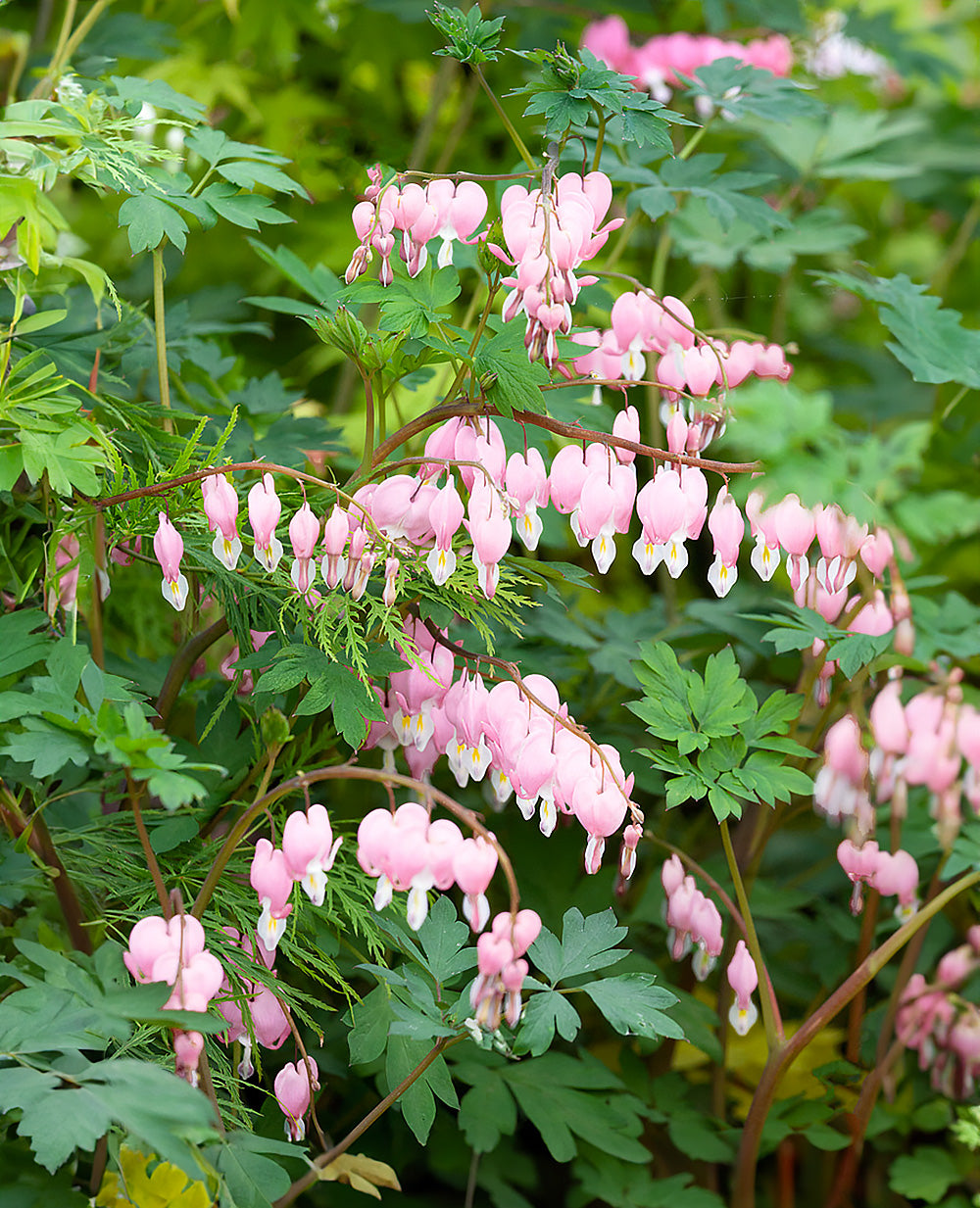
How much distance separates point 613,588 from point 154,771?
163cm

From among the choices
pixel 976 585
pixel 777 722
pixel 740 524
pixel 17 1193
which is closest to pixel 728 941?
pixel 777 722

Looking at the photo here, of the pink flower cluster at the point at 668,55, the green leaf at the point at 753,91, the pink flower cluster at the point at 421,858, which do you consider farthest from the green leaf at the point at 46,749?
the pink flower cluster at the point at 668,55

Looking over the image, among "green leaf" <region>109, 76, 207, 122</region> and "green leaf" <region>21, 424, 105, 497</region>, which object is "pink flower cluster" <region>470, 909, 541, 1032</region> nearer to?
"green leaf" <region>21, 424, 105, 497</region>

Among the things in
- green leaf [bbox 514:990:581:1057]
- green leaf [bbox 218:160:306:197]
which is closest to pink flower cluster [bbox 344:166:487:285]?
green leaf [bbox 218:160:306:197]

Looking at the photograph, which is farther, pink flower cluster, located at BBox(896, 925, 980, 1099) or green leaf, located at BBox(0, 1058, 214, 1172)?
pink flower cluster, located at BBox(896, 925, 980, 1099)

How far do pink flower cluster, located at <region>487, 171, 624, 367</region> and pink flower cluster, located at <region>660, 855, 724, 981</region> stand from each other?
52cm

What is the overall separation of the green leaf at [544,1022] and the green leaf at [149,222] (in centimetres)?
75

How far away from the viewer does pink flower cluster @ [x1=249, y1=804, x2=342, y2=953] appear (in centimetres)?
81

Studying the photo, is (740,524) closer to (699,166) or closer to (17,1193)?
(699,166)

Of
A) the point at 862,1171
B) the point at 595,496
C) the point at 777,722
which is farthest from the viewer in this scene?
the point at 862,1171

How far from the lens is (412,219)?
37.5 inches

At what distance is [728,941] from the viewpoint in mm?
1359

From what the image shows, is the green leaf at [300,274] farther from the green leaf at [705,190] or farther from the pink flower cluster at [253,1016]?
the pink flower cluster at [253,1016]

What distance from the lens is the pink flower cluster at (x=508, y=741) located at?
0.88 m
